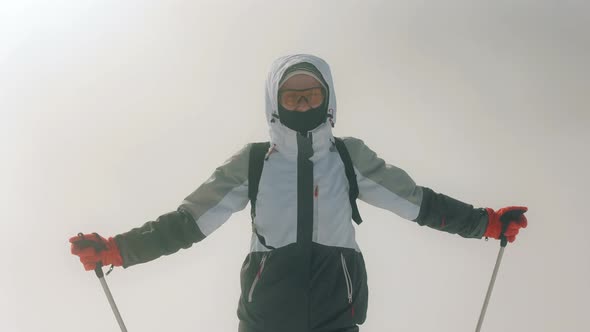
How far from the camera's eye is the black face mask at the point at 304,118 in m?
2.19

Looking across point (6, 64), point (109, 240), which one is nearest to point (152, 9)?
point (6, 64)

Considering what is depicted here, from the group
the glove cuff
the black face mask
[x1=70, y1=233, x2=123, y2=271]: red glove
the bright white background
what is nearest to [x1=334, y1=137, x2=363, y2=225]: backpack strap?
the black face mask

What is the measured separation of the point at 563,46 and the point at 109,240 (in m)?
2.94

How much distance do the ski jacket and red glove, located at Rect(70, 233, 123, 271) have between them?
0.03m

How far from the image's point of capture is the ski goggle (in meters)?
2.17

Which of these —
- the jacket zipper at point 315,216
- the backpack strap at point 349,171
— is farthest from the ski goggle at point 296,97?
the jacket zipper at point 315,216

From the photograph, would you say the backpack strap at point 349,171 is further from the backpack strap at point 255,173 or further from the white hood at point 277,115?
the backpack strap at point 255,173

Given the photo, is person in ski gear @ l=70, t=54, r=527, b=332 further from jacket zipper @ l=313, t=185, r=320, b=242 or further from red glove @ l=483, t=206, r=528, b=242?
red glove @ l=483, t=206, r=528, b=242

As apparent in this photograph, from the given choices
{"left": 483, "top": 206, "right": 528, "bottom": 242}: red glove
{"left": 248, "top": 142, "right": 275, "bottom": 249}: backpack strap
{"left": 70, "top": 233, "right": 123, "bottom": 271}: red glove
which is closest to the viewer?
{"left": 70, "top": 233, "right": 123, "bottom": 271}: red glove

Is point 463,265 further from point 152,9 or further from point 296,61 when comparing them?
point 152,9

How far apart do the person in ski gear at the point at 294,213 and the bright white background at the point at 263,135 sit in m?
1.19

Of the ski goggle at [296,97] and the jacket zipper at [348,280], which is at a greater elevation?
the ski goggle at [296,97]

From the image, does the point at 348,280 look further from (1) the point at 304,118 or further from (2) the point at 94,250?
(2) the point at 94,250

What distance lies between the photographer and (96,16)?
3.52 m
